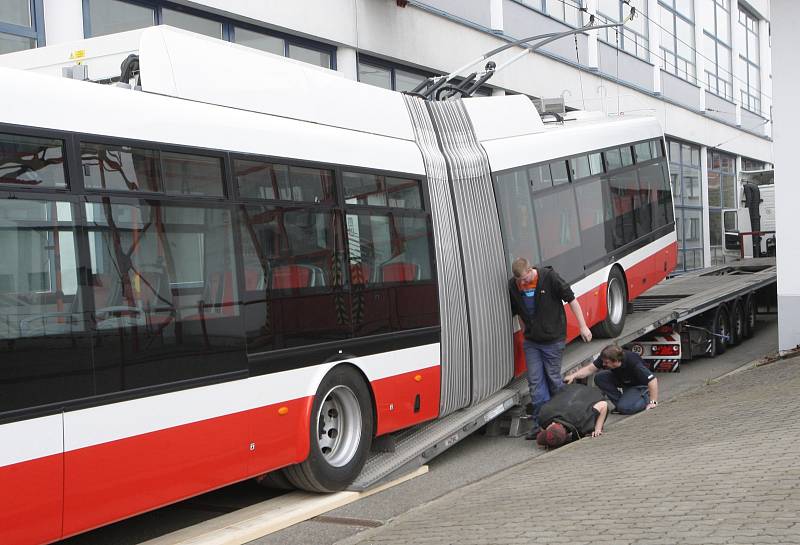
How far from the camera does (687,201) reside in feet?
112

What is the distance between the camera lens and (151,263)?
19.9ft

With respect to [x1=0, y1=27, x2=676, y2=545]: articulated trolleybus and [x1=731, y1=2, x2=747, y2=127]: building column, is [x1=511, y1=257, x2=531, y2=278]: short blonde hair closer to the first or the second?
[x1=0, y1=27, x2=676, y2=545]: articulated trolleybus

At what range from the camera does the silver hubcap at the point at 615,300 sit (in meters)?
13.3

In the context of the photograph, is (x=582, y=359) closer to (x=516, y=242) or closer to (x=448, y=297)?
(x=516, y=242)

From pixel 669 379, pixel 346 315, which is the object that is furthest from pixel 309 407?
pixel 669 379

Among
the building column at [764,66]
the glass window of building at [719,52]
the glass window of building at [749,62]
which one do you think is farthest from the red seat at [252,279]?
the building column at [764,66]

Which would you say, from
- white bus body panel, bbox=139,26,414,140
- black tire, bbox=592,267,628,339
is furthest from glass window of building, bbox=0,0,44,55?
black tire, bbox=592,267,628,339

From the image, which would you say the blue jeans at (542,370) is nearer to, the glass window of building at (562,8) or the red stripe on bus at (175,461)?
the red stripe on bus at (175,461)

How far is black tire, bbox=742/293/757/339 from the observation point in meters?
18.1

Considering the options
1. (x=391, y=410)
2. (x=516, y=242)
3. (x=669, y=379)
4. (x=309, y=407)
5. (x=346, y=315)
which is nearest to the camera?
(x=309, y=407)

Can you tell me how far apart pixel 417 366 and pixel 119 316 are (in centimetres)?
343

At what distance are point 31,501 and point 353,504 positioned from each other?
3.04m

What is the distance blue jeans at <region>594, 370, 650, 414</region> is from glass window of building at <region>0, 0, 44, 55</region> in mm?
7335

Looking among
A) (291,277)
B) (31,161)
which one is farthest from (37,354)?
(291,277)
